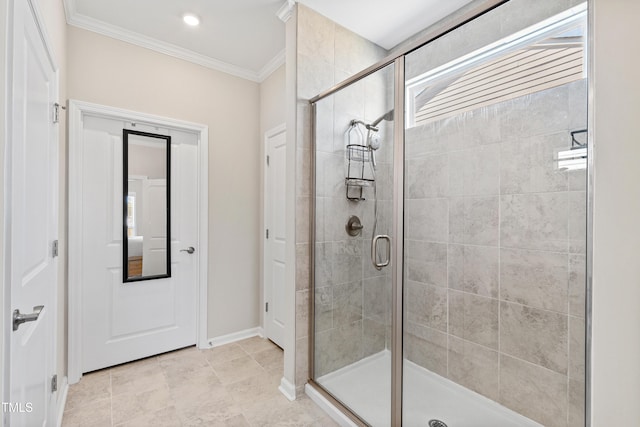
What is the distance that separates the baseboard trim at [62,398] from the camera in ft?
5.69

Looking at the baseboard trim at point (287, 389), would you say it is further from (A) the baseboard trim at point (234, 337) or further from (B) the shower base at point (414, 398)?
(A) the baseboard trim at point (234, 337)

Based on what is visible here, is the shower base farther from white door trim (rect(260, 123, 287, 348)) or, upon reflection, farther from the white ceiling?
the white ceiling

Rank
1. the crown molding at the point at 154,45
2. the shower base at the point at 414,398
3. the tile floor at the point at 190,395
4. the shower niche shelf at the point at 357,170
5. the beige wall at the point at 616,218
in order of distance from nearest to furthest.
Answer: the beige wall at the point at 616,218, the shower base at the point at 414,398, the tile floor at the point at 190,395, the shower niche shelf at the point at 357,170, the crown molding at the point at 154,45

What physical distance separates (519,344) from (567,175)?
1006 millimetres

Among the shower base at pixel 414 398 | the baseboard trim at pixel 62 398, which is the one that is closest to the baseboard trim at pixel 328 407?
the shower base at pixel 414 398

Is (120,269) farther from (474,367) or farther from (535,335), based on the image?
(535,335)

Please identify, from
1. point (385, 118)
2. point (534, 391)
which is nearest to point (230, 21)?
point (385, 118)

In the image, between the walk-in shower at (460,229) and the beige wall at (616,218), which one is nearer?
the beige wall at (616,218)

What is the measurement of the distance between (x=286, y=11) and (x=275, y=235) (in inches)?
71.9

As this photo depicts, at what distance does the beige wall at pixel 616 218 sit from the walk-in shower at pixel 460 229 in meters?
0.67

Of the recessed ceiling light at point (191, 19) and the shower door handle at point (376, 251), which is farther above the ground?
the recessed ceiling light at point (191, 19)

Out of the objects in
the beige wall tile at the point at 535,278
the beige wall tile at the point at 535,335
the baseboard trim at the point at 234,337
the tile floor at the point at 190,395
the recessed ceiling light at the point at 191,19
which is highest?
the recessed ceiling light at the point at 191,19

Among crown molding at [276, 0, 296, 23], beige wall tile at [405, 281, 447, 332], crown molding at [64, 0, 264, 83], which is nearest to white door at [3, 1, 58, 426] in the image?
crown molding at [64, 0, 264, 83]

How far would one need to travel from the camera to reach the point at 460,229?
202 centimetres
